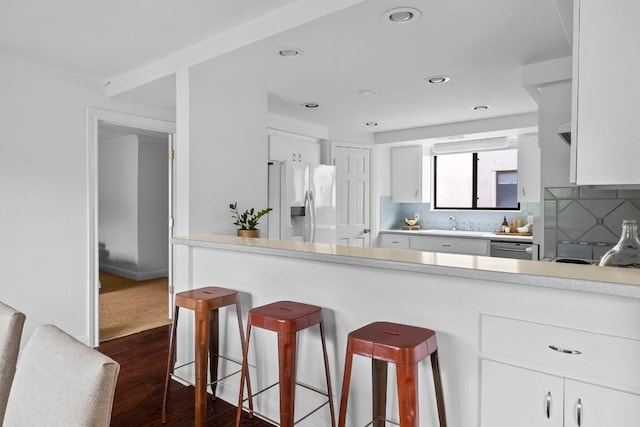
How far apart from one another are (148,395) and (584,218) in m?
3.24

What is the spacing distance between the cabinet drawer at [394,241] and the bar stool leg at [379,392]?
399cm

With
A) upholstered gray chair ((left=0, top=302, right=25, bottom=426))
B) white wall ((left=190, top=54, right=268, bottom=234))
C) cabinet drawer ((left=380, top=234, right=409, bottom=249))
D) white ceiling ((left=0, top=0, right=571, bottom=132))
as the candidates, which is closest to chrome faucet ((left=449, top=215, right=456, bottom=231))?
cabinet drawer ((left=380, top=234, right=409, bottom=249))

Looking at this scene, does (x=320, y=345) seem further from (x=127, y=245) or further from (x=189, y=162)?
(x=127, y=245)

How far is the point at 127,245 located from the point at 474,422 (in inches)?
238

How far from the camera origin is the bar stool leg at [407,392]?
1.46 m

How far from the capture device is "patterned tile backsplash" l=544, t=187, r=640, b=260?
9.38ft

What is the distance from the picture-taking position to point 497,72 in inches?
123

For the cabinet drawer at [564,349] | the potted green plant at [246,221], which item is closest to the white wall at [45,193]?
the potted green plant at [246,221]

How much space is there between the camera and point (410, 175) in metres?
5.89

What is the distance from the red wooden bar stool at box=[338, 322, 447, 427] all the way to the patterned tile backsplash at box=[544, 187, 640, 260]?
6.39 ft

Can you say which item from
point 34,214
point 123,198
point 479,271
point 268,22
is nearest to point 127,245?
point 123,198

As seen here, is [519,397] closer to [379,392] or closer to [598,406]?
[598,406]

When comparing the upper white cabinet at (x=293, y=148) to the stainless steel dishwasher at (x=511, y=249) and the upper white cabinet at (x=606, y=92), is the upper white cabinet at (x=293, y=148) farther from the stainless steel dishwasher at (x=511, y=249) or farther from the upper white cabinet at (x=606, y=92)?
the upper white cabinet at (x=606, y=92)

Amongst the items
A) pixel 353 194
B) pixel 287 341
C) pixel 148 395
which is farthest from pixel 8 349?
pixel 353 194
